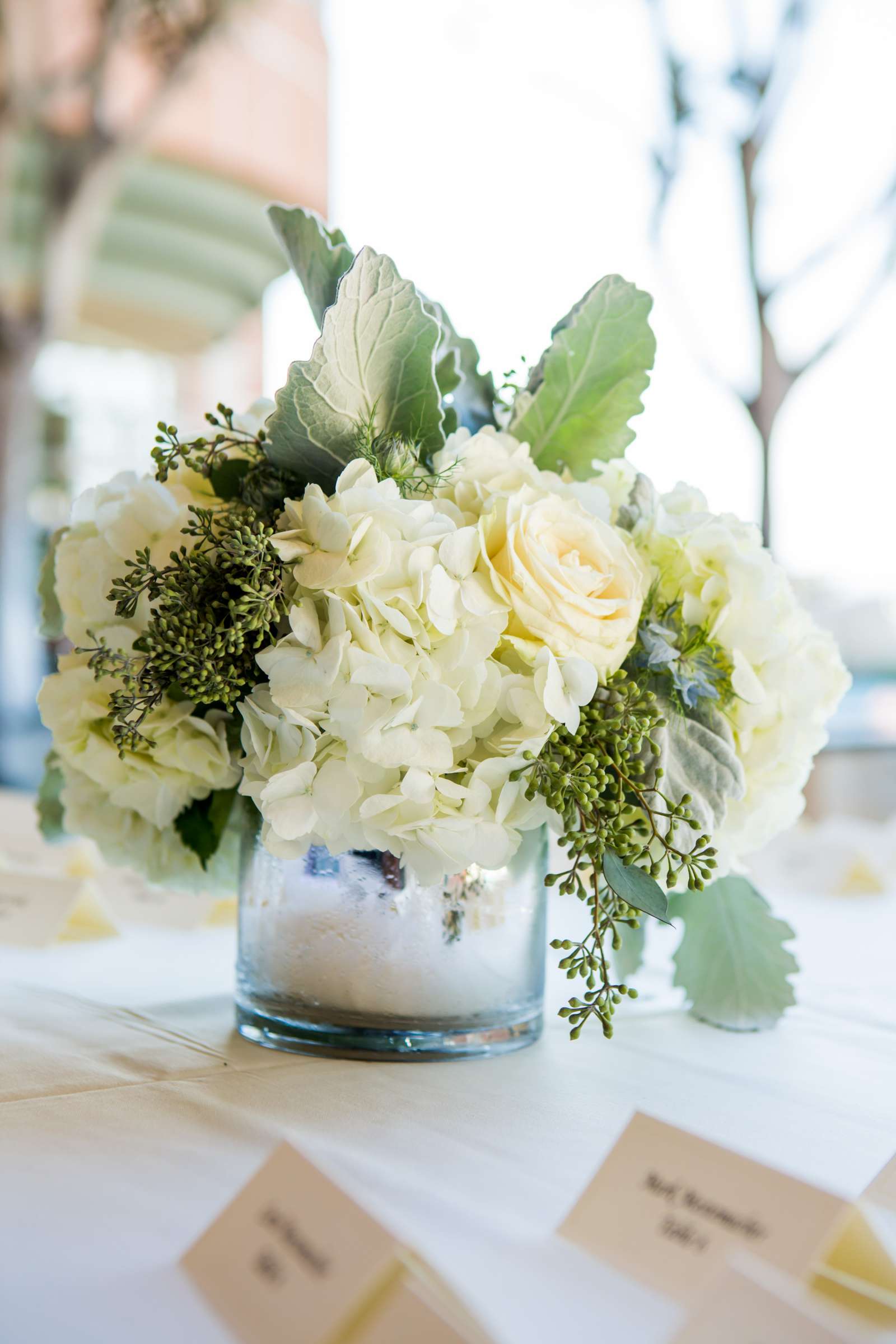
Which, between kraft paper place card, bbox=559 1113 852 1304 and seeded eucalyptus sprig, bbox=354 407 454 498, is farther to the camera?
seeded eucalyptus sprig, bbox=354 407 454 498

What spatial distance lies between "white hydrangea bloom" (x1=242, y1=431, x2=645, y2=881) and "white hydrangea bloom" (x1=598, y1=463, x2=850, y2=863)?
0.21 feet

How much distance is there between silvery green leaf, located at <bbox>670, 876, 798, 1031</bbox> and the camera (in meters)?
0.80

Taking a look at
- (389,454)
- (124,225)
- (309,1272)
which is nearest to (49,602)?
(389,454)

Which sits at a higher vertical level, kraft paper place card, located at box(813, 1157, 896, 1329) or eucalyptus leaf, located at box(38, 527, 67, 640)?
eucalyptus leaf, located at box(38, 527, 67, 640)

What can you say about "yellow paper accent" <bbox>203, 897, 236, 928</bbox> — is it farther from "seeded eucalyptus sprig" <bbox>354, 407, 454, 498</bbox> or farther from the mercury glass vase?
"seeded eucalyptus sprig" <bbox>354, 407, 454, 498</bbox>

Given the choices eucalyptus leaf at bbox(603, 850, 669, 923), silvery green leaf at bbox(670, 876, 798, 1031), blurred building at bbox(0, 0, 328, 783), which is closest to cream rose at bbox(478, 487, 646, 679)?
eucalyptus leaf at bbox(603, 850, 669, 923)

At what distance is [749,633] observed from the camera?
0.68 meters

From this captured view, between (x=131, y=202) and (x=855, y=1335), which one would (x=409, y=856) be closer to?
(x=855, y=1335)

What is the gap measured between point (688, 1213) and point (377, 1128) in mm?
207

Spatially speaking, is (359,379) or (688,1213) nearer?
(688,1213)

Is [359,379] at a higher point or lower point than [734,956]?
higher

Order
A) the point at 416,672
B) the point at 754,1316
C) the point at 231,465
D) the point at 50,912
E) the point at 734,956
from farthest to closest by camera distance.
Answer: the point at 50,912 → the point at 734,956 → the point at 231,465 → the point at 416,672 → the point at 754,1316

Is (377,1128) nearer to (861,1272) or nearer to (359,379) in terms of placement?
(861,1272)

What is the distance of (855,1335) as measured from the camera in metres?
0.39
